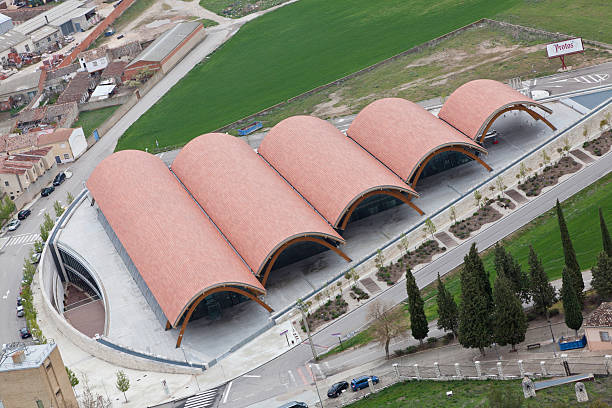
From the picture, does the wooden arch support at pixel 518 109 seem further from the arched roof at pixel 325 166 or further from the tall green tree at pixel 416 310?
the tall green tree at pixel 416 310

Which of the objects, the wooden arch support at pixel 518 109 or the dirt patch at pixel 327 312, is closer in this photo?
the dirt patch at pixel 327 312

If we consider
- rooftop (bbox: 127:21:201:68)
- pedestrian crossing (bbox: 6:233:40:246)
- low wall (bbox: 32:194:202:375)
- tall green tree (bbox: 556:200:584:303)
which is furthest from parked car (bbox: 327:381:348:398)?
rooftop (bbox: 127:21:201:68)

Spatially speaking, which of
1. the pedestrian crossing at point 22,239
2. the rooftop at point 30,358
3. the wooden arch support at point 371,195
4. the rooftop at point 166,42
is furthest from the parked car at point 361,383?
the rooftop at point 166,42

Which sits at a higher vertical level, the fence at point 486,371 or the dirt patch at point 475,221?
the fence at point 486,371

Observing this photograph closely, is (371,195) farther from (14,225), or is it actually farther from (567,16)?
(567,16)

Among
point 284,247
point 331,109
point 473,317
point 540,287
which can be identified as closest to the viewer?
point 473,317

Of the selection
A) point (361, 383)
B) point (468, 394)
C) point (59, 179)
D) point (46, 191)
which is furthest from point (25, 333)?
point (468, 394)
